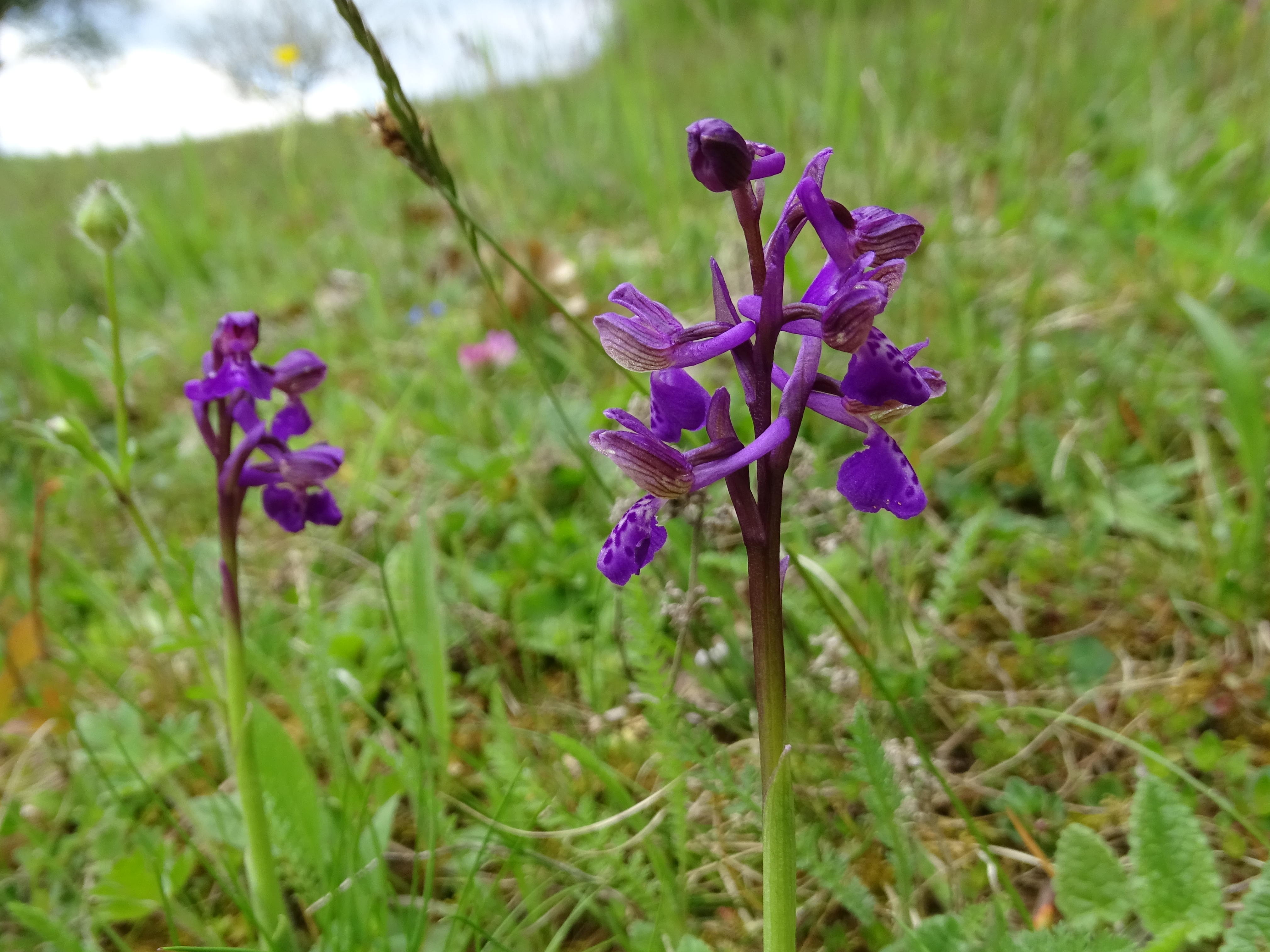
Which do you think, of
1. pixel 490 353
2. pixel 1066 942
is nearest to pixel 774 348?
pixel 1066 942

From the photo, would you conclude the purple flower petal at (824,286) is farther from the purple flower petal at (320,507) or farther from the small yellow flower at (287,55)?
the small yellow flower at (287,55)

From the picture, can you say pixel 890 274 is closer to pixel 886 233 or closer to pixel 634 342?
pixel 886 233

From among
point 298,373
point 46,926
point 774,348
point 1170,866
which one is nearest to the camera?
point 774,348

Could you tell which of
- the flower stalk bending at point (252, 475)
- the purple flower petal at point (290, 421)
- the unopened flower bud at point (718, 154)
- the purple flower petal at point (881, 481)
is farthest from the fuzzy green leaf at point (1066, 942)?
the purple flower petal at point (290, 421)

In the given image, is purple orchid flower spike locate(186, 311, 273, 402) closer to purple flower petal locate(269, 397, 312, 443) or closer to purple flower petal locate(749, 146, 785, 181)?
Result: purple flower petal locate(269, 397, 312, 443)

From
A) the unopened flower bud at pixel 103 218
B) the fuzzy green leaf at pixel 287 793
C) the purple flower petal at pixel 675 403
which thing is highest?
the unopened flower bud at pixel 103 218

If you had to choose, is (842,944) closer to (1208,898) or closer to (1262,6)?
(1208,898)

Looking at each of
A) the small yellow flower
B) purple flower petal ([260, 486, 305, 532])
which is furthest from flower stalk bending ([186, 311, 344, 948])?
the small yellow flower
